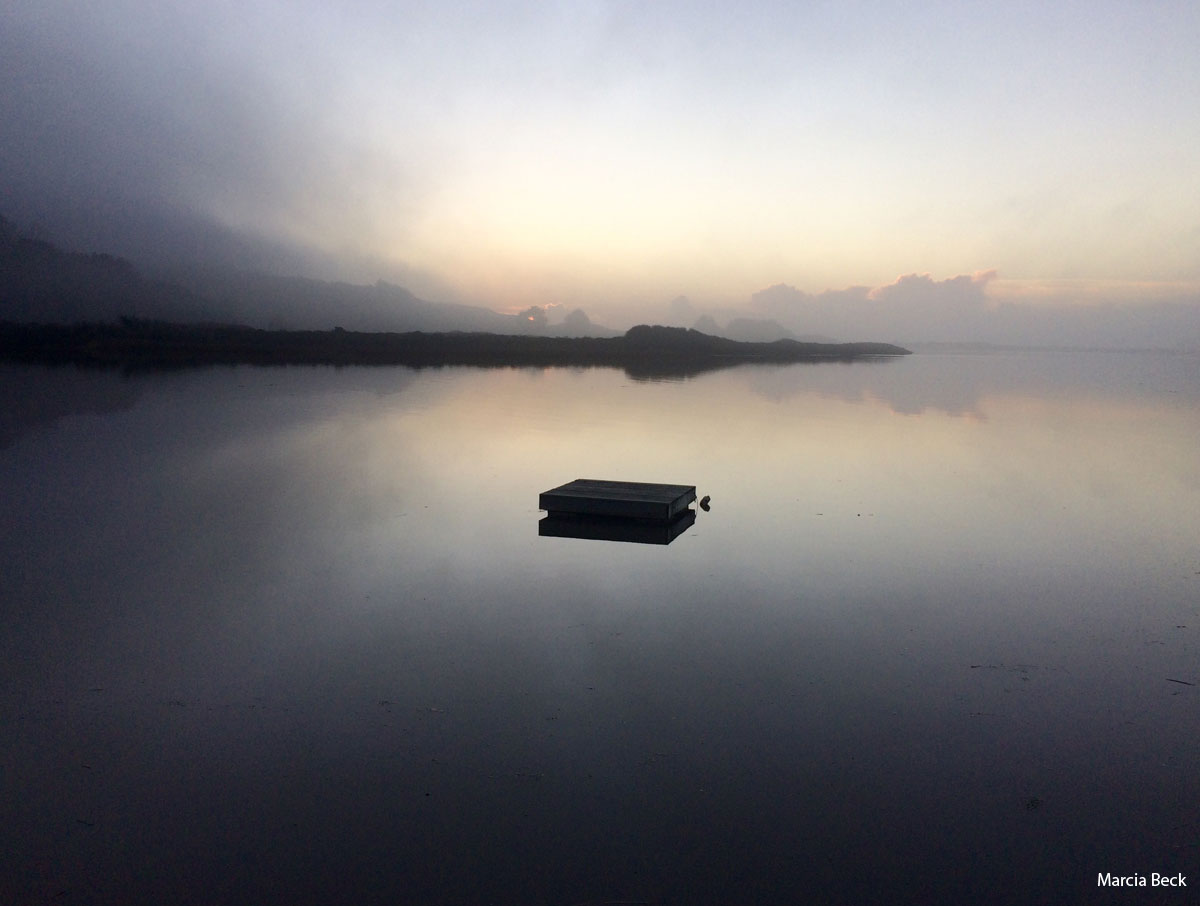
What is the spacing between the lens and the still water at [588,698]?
281 cm

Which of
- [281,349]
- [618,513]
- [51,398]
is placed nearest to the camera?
[618,513]

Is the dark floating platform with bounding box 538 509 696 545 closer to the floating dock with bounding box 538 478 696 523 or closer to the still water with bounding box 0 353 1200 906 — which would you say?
the floating dock with bounding box 538 478 696 523

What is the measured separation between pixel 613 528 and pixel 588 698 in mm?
4186

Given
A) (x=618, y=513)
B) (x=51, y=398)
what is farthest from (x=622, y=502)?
(x=51, y=398)

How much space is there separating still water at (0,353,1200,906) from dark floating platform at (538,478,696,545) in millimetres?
294

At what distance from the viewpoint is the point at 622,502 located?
845 centimetres

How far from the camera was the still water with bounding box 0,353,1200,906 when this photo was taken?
2811mm

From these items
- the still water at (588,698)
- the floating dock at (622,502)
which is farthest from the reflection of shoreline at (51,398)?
the floating dock at (622,502)

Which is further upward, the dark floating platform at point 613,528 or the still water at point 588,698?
the still water at point 588,698

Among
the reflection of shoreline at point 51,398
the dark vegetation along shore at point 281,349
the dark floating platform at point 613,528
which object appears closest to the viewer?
the dark floating platform at point 613,528

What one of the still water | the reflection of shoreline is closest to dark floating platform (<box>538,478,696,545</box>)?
the still water

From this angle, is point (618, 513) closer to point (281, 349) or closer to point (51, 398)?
point (51, 398)

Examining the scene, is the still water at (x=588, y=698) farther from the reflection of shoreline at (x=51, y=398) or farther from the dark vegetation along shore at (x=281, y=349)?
the dark vegetation along shore at (x=281, y=349)

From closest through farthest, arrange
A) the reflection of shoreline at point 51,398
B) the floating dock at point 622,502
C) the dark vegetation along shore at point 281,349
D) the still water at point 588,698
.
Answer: the still water at point 588,698 < the floating dock at point 622,502 < the reflection of shoreline at point 51,398 < the dark vegetation along shore at point 281,349
